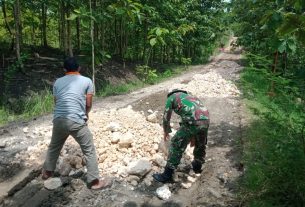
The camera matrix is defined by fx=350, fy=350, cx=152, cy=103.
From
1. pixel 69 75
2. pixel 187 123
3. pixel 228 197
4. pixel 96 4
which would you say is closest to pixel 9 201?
pixel 69 75

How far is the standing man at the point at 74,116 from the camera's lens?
4.51 metres

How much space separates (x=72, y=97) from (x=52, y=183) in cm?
123

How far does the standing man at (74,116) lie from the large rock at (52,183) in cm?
25

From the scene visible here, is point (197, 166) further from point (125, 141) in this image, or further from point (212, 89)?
point (212, 89)

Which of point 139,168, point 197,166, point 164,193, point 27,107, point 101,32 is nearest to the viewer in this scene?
point 164,193

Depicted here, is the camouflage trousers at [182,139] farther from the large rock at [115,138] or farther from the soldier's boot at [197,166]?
the large rock at [115,138]

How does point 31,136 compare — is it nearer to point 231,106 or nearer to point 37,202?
point 37,202

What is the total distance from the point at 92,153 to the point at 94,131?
1592mm

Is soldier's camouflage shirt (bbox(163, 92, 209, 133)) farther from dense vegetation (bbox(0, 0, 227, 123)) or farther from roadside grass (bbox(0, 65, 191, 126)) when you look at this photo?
roadside grass (bbox(0, 65, 191, 126))

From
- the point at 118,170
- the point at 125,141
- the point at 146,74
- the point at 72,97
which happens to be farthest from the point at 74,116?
the point at 146,74

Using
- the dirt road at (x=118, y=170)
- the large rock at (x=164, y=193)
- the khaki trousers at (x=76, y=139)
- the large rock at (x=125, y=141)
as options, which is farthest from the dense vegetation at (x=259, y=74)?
the large rock at (x=125, y=141)

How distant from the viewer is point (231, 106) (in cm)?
973

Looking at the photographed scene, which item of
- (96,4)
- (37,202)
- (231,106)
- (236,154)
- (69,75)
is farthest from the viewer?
(96,4)

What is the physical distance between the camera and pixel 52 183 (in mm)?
4777
